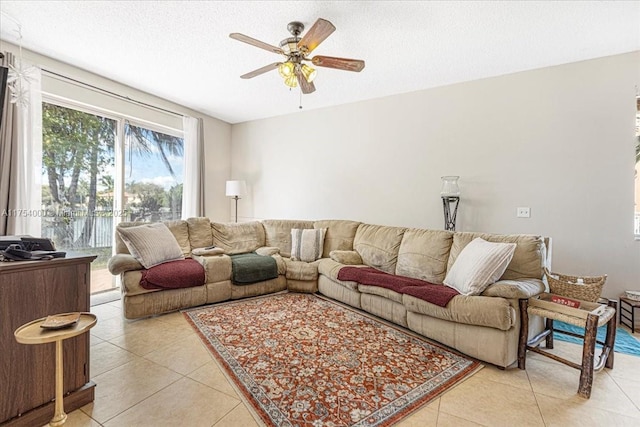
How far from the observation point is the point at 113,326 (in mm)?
2770

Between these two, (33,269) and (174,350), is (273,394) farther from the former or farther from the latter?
(33,269)

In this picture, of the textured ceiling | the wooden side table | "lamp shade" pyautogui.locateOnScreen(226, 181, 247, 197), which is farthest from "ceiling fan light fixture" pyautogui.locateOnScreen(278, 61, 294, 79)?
the wooden side table

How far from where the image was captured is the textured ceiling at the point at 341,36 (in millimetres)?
2291

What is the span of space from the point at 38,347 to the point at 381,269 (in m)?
2.95

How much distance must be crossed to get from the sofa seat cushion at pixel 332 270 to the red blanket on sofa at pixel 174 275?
140 cm

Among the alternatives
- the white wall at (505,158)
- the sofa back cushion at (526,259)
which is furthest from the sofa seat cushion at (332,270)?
the sofa back cushion at (526,259)

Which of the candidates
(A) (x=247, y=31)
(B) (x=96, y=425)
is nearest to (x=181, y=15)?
(A) (x=247, y=31)

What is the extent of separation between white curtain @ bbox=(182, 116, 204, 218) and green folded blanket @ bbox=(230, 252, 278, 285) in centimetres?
160

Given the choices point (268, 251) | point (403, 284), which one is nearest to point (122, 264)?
point (268, 251)

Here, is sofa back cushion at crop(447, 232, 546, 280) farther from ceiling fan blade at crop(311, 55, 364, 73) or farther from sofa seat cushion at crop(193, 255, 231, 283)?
sofa seat cushion at crop(193, 255, 231, 283)

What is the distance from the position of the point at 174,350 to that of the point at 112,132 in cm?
317

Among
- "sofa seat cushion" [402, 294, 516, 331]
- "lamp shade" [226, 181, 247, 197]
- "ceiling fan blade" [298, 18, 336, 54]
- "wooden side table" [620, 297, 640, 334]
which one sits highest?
"ceiling fan blade" [298, 18, 336, 54]

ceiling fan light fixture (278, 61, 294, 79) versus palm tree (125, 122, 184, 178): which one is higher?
ceiling fan light fixture (278, 61, 294, 79)

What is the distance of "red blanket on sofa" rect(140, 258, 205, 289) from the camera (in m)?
2.93
